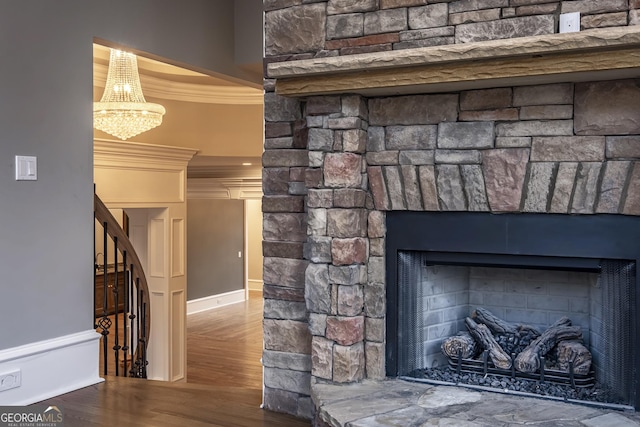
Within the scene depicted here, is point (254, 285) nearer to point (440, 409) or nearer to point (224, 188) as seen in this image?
point (224, 188)

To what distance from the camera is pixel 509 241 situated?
2529 millimetres

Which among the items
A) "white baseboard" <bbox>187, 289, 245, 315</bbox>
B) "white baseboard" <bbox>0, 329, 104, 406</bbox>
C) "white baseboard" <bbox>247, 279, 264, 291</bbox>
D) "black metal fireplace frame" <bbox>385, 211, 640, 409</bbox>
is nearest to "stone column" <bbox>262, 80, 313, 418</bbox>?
"black metal fireplace frame" <bbox>385, 211, 640, 409</bbox>

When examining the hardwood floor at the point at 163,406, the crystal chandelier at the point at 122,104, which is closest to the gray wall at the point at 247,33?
the crystal chandelier at the point at 122,104

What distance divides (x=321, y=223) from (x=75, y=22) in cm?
174

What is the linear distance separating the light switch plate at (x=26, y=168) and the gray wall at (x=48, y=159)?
0.03 meters

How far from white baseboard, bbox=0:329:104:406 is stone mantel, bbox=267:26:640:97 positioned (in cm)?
169

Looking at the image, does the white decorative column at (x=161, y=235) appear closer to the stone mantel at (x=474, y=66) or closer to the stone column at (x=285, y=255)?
the stone column at (x=285, y=255)

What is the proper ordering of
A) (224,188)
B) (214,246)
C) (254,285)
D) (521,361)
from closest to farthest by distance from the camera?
(521,361)
(224,188)
(214,246)
(254,285)

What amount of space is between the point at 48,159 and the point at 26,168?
0.14 metres

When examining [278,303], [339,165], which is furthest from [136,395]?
[339,165]

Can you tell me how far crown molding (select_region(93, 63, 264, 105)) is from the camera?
6.05 metres

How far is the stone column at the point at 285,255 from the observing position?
2.90 metres

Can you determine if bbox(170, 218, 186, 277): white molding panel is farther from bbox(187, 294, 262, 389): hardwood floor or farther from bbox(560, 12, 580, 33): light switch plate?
bbox(560, 12, 580, 33): light switch plate

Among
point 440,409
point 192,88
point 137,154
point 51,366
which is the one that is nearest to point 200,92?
point 192,88
